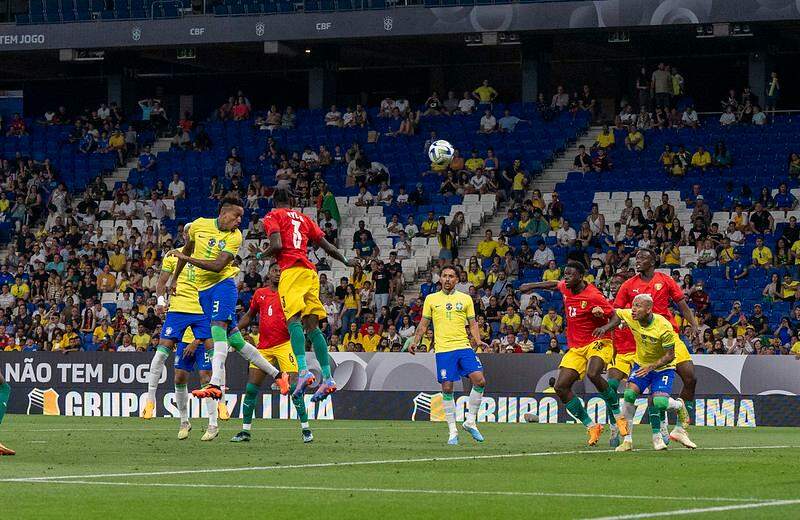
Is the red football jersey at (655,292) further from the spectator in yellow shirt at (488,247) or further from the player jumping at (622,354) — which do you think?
the spectator in yellow shirt at (488,247)

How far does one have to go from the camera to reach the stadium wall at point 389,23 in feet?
128

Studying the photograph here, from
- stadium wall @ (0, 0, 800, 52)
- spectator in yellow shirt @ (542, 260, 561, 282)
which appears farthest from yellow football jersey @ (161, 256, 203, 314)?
stadium wall @ (0, 0, 800, 52)

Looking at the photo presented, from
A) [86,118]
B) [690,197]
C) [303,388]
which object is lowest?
[303,388]

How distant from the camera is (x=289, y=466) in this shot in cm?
1412

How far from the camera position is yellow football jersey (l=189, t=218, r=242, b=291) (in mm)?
18125

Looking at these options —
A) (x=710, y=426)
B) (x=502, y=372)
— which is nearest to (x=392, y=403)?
(x=502, y=372)

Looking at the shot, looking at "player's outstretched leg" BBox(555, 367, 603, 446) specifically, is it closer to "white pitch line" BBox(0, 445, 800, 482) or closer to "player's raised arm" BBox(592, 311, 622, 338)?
"player's raised arm" BBox(592, 311, 622, 338)

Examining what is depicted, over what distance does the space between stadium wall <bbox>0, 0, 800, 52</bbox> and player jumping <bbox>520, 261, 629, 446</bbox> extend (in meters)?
21.4

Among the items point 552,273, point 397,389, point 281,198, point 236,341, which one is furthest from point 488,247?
point 281,198

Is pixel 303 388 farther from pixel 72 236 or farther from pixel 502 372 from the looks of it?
pixel 72 236

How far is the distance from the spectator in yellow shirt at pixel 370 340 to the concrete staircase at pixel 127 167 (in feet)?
47.1

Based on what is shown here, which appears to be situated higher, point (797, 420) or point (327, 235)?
point (327, 235)

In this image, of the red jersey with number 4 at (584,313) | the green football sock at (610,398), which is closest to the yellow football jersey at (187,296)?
the red jersey with number 4 at (584,313)

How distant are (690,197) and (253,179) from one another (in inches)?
482
